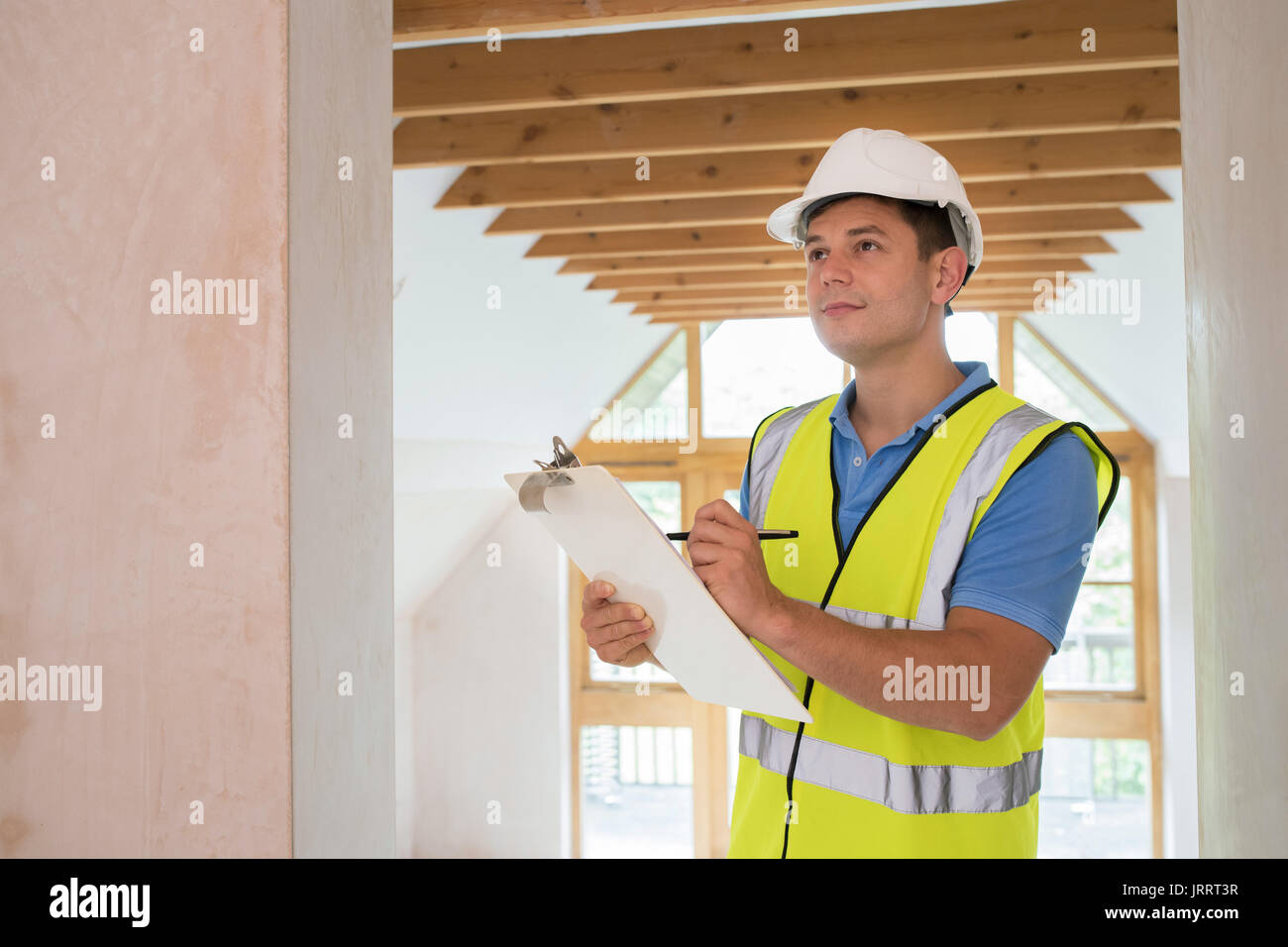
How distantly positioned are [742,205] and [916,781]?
303cm

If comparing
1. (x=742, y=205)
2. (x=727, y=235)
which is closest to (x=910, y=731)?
(x=742, y=205)

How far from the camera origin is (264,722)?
134 cm

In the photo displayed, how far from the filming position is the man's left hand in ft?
3.69

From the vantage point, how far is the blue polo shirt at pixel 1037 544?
3.84 feet

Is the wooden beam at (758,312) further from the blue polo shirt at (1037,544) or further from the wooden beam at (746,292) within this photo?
the blue polo shirt at (1037,544)

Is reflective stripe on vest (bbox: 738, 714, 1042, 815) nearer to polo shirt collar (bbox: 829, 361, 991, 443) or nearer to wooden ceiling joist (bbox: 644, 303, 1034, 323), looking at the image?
polo shirt collar (bbox: 829, 361, 991, 443)

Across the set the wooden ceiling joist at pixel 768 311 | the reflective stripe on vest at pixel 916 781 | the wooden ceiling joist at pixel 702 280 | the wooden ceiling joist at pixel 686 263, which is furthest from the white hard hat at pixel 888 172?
the wooden ceiling joist at pixel 768 311

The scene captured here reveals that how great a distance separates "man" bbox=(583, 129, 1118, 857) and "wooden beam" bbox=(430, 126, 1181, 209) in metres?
2.12

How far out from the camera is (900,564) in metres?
1.30

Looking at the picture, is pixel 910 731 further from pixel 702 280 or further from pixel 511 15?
pixel 702 280

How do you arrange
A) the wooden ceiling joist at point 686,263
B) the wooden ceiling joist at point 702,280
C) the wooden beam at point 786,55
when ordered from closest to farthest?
1. the wooden beam at point 786,55
2. the wooden ceiling joist at point 686,263
3. the wooden ceiling joist at point 702,280

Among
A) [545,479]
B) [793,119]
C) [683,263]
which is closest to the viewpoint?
[545,479]

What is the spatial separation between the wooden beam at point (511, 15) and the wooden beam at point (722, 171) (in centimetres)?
143

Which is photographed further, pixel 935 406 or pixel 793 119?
pixel 793 119
